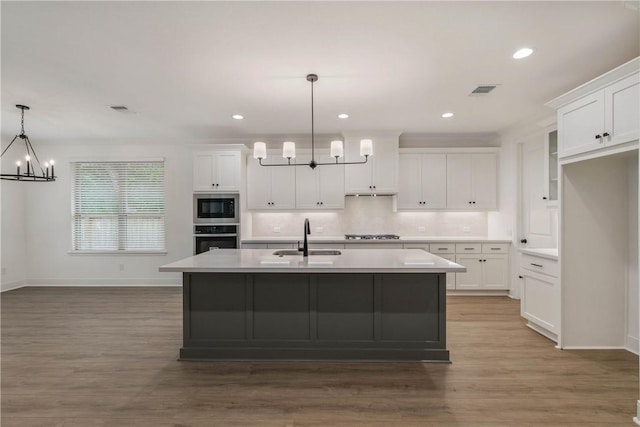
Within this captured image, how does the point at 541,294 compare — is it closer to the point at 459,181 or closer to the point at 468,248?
the point at 468,248

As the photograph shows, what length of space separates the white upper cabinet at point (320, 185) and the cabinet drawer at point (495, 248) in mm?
2359

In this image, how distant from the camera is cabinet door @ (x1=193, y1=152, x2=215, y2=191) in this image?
210 inches

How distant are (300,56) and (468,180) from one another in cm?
392

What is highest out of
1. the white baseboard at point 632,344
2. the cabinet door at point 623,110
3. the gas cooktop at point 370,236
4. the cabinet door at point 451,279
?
the cabinet door at point 623,110

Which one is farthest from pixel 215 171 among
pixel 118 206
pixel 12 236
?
pixel 12 236

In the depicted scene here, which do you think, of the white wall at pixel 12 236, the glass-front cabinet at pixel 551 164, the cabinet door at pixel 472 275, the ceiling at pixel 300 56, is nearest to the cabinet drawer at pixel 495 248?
the cabinet door at pixel 472 275

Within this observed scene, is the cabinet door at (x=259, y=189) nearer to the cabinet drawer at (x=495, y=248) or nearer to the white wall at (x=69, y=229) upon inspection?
the white wall at (x=69, y=229)

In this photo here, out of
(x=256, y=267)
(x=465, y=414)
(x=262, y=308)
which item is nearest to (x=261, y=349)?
(x=262, y=308)

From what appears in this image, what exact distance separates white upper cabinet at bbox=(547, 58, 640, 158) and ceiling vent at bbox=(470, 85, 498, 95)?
0.62m

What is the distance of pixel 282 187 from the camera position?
5.50 meters

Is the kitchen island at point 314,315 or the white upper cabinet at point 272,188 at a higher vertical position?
the white upper cabinet at point 272,188

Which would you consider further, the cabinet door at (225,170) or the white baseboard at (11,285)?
the white baseboard at (11,285)

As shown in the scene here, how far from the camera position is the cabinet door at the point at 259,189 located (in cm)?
551

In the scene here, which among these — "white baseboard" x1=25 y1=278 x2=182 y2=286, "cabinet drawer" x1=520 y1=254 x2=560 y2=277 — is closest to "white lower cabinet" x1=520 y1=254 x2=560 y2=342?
"cabinet drawer" x1=520 y1=254 x2=560 y2=277
